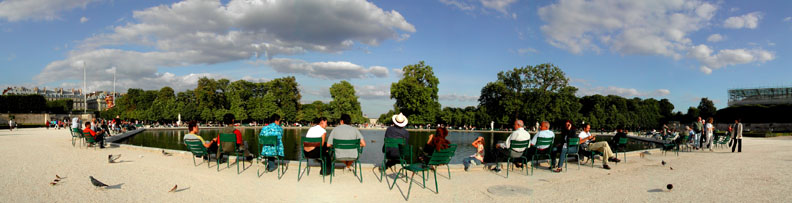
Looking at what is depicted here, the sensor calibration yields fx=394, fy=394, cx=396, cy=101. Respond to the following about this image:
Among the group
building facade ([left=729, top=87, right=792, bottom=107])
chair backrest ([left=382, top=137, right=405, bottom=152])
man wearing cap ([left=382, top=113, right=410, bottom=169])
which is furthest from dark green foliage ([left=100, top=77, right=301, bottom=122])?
building facade ([left=729, top=87, right=792, bottom=107])

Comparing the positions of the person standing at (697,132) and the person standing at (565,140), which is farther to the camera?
the person standing at (697,132)

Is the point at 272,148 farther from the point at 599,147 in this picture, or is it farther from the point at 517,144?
the point at 599,147

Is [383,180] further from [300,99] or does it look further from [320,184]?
[300,99]

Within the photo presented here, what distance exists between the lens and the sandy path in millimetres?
5612

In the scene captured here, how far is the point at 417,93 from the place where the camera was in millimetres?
48375

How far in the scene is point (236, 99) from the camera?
6100cm

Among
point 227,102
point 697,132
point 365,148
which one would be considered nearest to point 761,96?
point 697,132

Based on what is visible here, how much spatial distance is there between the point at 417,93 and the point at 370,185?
4195 centimetres

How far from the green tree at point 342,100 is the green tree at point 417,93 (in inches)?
453

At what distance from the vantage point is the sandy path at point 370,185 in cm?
561

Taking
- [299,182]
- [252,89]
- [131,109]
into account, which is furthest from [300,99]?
[299,182]

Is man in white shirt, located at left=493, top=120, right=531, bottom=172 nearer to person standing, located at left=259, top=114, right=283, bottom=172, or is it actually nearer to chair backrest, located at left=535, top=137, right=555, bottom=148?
chair backrest, located at left=535, top=137, right=555, bottom=148

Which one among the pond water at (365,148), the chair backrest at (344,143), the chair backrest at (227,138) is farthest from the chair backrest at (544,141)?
the chair backrest at (227,138)

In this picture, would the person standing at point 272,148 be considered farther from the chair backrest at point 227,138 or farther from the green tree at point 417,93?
the green tree at point 417,93
